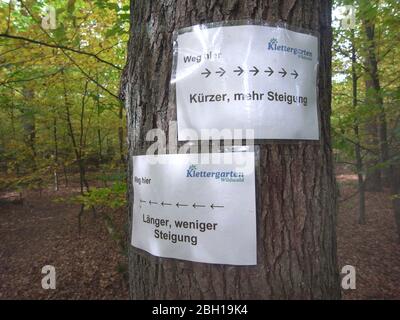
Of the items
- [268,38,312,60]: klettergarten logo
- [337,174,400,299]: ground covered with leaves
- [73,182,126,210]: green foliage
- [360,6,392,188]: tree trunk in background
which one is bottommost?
[337,174,400,299]: ground covered with leaves

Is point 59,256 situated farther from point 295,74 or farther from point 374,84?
point 374,84

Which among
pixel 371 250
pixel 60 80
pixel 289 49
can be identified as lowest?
pixel 371 250

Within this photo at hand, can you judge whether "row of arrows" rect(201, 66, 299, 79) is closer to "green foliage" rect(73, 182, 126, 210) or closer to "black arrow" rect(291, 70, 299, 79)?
"black arrow" rect(291, 70, 299, 79)

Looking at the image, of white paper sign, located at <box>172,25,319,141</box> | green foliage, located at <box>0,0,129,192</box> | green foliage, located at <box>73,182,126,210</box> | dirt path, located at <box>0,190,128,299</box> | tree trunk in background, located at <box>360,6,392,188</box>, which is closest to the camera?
white paper sign, located at <box>172,25,319,141</box>

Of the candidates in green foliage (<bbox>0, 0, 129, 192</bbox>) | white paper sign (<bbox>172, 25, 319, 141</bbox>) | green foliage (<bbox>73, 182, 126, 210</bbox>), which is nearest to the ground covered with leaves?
green foliage (<bbox>73, 182, 126, 210</bbox>)

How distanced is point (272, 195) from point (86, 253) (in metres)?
5.57

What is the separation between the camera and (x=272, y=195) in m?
1.07

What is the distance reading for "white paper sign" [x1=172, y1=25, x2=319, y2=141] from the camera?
1041 mm

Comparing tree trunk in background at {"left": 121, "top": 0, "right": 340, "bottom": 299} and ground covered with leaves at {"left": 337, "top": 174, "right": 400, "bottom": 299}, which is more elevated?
tree trunk in background at {"left": 121, "top": 0, "right": 340, "bottom": 299}

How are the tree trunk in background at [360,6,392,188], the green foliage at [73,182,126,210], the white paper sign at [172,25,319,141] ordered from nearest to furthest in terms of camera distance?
the white paper sign at [172,25,319,141] < the green foliage at [73,182,126,210] < the tree trunk in background at [360,6,392,188]

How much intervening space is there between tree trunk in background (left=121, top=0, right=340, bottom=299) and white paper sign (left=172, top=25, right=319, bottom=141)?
5cm

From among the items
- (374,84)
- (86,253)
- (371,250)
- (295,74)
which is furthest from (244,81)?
(371,250)

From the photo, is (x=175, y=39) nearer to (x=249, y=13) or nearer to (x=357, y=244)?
(x=249, y=13)

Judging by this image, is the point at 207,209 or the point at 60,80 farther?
the point at 60,80
